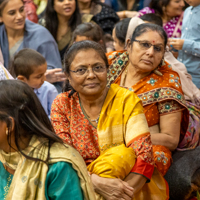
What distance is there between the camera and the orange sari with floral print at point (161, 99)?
8.41 ft

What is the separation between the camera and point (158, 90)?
2686 millimetres

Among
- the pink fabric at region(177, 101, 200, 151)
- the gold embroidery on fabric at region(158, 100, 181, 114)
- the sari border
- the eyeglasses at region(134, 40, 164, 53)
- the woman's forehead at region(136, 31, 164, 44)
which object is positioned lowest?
the pink fabric at region(177, 101, 200, 151)

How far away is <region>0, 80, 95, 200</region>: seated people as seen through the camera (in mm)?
1621

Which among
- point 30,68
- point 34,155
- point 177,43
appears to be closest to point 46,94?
point 30,68

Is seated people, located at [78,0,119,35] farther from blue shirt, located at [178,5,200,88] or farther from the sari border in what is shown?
the sari border

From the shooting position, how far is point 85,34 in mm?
3680

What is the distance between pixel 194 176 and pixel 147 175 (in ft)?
2.07

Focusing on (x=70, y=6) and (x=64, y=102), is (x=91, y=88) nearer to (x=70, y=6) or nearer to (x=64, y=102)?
(x=64, y=102)

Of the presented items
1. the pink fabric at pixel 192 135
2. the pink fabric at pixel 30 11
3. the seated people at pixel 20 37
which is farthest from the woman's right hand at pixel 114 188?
the pink fabric at pixel 30 11

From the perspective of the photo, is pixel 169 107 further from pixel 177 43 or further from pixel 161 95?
pixel 177 43

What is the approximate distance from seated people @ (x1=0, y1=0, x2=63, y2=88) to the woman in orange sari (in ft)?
4.49

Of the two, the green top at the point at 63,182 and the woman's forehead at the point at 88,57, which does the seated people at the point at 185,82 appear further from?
the green top at the point at 63,182

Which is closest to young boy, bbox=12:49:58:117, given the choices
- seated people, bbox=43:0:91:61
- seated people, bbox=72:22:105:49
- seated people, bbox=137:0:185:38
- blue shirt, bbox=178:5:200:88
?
seated people, bbox=72:22:105:49

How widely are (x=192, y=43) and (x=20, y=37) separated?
1.94 meters
